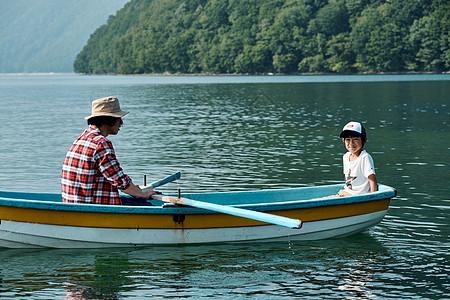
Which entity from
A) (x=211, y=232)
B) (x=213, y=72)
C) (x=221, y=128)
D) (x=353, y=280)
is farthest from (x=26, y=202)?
(x=213, y=72)

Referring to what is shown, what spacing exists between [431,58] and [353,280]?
13217 centimetres

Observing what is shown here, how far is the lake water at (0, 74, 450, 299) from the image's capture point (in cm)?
966

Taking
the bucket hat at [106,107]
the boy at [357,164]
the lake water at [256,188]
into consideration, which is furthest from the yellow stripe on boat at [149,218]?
the bucket hat at [106,107]

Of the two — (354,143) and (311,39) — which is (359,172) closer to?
(354,143)

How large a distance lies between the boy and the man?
3.40 m

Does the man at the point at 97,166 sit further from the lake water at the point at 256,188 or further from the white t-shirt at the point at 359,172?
the white t-shirt at the point at 359,172

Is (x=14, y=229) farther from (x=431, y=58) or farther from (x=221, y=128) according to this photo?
(x=431, y=58)

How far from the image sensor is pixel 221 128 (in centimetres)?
3303

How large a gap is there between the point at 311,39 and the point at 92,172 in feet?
500

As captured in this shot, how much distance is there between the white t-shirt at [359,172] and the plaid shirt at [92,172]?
3803 mm

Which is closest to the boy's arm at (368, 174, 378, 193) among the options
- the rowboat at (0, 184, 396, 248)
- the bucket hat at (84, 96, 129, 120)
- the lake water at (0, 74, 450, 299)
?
the rowboat at (0, 184, 396, 248)

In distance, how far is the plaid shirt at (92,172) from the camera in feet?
34.1

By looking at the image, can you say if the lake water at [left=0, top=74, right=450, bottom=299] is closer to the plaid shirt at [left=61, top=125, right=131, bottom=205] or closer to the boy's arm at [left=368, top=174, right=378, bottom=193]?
the boy's arm at [left=368, top=174, right=378, bottom=193]

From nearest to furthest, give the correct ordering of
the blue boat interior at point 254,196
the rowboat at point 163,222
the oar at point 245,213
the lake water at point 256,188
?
1. the lake water at point 256,188
2. the oar at point 245,213
3. the rowboat at point 163,222
4. the blue boat interior at point 254,196
